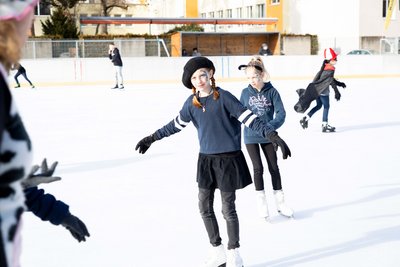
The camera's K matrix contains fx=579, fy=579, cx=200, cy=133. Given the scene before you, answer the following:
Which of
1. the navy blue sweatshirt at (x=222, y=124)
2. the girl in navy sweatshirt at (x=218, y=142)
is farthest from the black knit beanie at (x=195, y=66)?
the navy blue sweatshirt at (x=222, y=124)

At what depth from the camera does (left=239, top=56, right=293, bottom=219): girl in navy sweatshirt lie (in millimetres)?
4270

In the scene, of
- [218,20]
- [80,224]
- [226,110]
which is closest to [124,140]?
[226,110]

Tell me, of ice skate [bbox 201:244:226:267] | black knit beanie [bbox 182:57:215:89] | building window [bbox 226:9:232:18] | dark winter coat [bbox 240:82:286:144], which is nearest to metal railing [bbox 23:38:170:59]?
dark winter coat [bbox 240:82:286:144]

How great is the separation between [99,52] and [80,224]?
2089 centimetres

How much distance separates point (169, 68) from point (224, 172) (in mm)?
18455

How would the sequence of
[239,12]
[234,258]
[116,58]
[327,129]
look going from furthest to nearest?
[239,12] → [116,58] → [327,129] → [234,258]

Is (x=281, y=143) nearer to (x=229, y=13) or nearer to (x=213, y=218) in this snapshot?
(x=213, y=218)

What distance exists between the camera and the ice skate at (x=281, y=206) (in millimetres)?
4297

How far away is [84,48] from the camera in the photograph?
21625mm

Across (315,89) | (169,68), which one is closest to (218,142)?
(315,89)

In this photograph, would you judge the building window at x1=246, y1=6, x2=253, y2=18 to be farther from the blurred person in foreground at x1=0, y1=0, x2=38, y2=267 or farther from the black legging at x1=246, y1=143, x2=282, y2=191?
the blurred person in foreground at x1=0, y1=0, x2=38, y2=267

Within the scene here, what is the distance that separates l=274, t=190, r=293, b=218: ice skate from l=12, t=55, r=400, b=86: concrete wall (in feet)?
52.3

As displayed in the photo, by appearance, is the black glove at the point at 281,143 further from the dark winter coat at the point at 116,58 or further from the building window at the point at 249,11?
the building window at the point at 249,11

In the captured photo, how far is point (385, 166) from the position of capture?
242 inches
